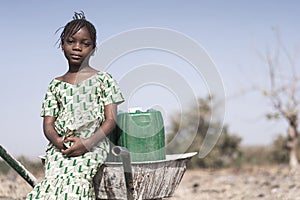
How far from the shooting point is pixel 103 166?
3393 mm

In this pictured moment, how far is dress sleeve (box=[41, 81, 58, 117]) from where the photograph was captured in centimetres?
350

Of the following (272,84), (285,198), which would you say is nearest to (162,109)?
(285,198)

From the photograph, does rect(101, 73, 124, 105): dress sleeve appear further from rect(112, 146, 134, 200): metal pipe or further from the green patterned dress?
rect(112, 146, 134, 200): metal pipe

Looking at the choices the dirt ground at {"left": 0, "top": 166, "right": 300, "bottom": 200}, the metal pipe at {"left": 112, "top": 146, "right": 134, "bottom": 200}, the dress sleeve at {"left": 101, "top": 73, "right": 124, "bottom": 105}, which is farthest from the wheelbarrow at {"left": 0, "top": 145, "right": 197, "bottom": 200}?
the dirt ground at {"left": 0, "top": 166, "right": 300, "bottom": 200}

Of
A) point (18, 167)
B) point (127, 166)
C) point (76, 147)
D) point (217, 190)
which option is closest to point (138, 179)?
point (127, 166)

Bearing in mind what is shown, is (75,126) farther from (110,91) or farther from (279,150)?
(279,150)

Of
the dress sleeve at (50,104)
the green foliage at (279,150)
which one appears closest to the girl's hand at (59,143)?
the dress sleeve at (50,104)

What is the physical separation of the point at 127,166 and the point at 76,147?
0.36 m

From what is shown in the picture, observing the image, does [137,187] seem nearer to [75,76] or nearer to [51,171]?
[51,171]

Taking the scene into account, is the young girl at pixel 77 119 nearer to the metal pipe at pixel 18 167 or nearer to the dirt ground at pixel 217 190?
the metal pipe at pixel 18 167

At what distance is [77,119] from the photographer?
342 centimetres

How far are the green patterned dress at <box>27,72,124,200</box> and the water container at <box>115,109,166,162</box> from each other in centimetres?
12

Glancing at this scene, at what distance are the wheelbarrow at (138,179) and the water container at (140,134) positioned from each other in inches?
5.0

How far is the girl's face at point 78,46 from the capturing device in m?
3.43
